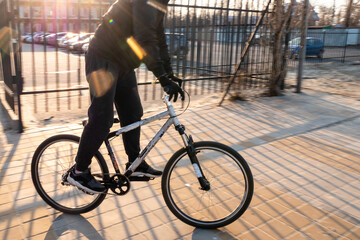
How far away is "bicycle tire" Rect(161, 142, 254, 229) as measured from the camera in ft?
9.13

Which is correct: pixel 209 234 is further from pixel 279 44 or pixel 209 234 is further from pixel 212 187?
pixel 279 44

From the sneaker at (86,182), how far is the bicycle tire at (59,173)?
77 mm

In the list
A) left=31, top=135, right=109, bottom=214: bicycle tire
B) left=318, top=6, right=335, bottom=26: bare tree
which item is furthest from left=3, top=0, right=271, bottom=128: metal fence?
left=318, top=6, right=335, bottom=26: bare tree

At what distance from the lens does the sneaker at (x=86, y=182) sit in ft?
9.58

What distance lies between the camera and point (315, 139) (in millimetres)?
5422

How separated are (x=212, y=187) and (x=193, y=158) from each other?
406 millimetres

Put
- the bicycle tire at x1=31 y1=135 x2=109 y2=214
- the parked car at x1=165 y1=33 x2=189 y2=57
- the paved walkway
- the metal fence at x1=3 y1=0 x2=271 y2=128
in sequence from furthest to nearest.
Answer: the parked car at x1=165 y1=33 x2=189 y2=57 → the metal fence at x1=3 y1=0 x2=271 y2=128 → the bicycle tire at x1=31 y1=135 x2=109 y2=214 → the paved walkway

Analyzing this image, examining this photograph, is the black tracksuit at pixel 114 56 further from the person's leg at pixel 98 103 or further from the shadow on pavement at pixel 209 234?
the shadow on pavement at pixel 209 234

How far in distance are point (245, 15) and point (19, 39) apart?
5150 millimetres

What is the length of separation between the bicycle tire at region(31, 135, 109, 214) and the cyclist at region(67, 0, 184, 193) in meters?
0.17

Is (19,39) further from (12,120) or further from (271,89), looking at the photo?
(271,89)

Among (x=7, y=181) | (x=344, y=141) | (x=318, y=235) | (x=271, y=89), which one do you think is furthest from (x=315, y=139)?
(x=7, y=181)

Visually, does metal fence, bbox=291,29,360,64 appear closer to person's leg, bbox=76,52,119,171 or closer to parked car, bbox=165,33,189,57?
parked car, bbox=165,33,189,57

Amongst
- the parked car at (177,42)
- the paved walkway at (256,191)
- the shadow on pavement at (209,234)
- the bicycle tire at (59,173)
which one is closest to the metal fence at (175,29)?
the parked car at (177,42)
